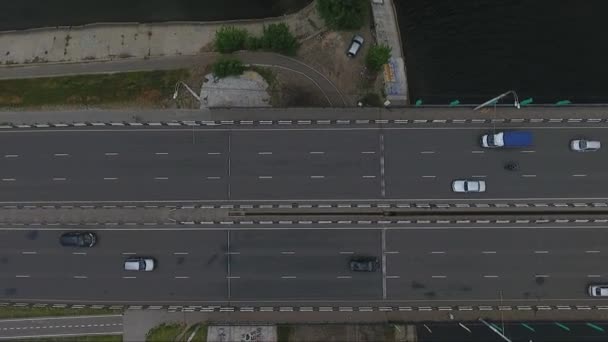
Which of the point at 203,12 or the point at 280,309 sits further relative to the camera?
the point at 203,12

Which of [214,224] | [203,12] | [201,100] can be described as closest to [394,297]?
[214,224]

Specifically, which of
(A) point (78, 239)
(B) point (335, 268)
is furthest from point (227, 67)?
(B) point (335, 268)

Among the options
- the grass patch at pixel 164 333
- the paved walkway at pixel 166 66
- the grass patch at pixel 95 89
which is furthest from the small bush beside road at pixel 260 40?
the grass patch at pixel 164 333

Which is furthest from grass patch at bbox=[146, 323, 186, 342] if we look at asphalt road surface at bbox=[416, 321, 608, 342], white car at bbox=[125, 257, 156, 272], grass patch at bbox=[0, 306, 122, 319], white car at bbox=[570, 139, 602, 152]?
white car at bbox=[570, 139, 602, 152]

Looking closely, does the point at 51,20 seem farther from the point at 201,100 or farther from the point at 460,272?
the point at 460,272

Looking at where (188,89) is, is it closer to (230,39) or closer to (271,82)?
(230,39)

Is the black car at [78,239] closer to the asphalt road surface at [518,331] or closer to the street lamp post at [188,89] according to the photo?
the street lamp post at [188,89]
